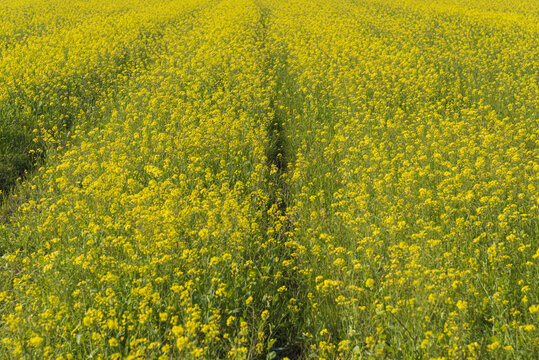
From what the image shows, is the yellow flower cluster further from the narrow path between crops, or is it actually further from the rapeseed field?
the narrow path between crops

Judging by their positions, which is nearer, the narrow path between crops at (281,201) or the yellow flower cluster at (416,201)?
the yellow flower cluster at (416,201)

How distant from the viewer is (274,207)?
14.1 ft

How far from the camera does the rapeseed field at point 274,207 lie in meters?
2.57

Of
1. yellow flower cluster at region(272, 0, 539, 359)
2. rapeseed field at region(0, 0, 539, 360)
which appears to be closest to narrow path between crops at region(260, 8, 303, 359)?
rapeseed field at region(0, 0, 539, 360)

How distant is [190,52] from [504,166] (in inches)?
349

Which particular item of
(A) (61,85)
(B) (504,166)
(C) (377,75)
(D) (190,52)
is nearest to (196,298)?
(B) (504,166)

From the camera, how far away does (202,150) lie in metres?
5.47

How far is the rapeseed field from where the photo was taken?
257 cm

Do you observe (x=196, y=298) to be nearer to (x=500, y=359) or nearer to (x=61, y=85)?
(x=500, y=359)

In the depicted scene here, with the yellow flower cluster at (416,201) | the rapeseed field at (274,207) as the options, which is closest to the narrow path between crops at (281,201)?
the rapeseed field at (274,207)

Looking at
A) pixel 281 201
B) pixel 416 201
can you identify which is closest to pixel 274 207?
pixel 281 201

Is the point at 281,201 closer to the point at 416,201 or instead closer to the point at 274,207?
the point at 274,207

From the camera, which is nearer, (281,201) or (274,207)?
(274,207)

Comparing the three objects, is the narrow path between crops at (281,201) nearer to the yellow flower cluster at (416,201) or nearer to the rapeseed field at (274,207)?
the rapeseed field at (274,207)
